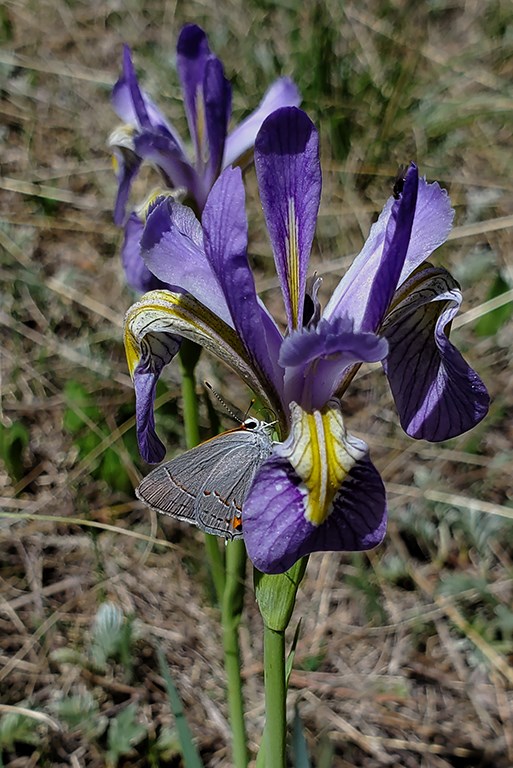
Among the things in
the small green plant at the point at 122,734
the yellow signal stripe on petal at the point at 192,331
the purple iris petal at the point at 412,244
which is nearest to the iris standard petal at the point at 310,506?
the yellow signal stripe on petal at the point at 192,331

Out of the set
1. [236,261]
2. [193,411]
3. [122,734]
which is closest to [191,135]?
[193,411]

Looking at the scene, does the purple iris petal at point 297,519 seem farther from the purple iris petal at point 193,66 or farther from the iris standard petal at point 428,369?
the purple iris petal at point 193,66

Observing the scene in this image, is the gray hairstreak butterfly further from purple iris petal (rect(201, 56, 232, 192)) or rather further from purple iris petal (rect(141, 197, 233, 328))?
purple iris petal (rect(201, 56, 232, 192))

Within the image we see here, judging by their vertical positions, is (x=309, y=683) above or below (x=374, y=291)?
below

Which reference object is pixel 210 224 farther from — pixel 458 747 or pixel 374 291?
pixel 458 747

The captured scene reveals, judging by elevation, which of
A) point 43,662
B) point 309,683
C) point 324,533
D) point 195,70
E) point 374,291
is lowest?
point 309,683

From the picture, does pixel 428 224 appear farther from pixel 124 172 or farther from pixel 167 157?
pixel 124 172

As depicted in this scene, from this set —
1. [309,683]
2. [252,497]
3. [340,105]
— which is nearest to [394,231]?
[252,497]
